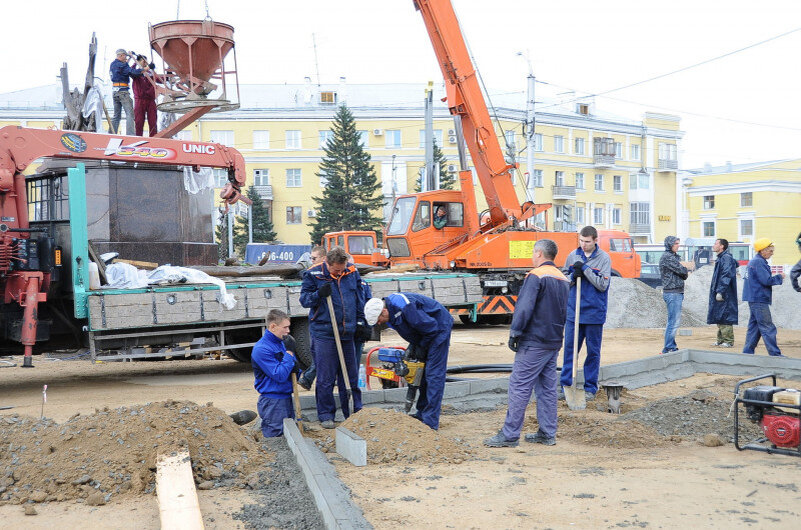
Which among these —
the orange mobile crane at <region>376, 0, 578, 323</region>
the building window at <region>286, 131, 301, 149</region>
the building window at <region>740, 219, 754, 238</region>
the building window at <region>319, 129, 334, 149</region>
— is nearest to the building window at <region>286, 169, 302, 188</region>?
the building window at <region>286, 131, 301, 149</region>

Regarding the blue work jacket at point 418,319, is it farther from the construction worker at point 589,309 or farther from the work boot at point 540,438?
the construction worker at point 589,309

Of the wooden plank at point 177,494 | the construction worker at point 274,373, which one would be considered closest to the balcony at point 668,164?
the construction worker at point 274,373

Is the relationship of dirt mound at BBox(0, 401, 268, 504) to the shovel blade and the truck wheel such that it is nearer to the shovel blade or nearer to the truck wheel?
the shovel blade

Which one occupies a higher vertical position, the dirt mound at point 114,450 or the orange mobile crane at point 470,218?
the orange mobile crane at point 470,218

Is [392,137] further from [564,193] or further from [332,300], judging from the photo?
[332,300]

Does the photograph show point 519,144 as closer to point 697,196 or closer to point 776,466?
point 697,196

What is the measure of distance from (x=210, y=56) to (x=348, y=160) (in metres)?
37.3

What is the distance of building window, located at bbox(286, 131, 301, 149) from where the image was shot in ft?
180

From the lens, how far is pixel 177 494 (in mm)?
4941

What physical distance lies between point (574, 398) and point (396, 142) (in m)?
48.2

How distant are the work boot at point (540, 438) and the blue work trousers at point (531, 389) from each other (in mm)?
33

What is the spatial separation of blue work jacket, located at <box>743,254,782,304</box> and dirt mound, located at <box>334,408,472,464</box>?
6789 mm

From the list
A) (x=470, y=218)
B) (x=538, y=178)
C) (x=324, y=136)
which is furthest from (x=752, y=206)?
(x=470, y=218)

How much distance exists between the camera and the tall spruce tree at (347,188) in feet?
162
